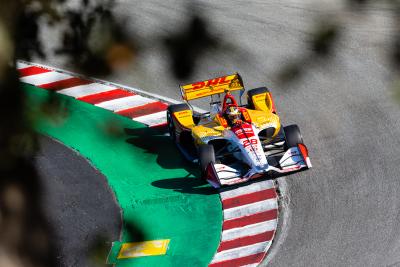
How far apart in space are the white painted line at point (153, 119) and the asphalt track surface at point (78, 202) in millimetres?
1478

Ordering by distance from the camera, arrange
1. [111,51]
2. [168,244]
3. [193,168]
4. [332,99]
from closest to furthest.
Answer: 1. [111,51]
2. [168,244]
3. [193,168]
4. [332,99]

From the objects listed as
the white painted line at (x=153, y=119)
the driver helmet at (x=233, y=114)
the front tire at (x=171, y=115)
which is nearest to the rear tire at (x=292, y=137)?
the driver helmet at (x=233, y=114)

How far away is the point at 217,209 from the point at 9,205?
805 cm

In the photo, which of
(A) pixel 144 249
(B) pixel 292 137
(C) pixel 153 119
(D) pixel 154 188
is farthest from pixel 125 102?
(A) pixel 144 249

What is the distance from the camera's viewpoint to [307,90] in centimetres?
1295

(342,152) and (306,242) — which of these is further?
(342,152)

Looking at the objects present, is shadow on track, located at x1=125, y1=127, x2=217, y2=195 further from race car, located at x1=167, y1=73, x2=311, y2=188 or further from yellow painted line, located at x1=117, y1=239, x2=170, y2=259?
yellow painted line, located at x1=117, y1=239, x2=170, y2=259

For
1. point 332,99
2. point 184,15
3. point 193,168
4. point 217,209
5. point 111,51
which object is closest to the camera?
point 111,51

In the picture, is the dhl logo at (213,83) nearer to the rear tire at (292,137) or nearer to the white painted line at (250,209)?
the rear tire at (292,137)

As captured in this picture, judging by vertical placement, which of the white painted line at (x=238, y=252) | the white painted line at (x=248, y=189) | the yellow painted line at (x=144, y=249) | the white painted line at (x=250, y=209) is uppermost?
the white painted line at (x=248, y=189)

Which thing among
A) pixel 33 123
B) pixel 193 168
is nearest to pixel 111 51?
pixel 33 123

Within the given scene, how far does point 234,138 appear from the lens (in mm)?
10484

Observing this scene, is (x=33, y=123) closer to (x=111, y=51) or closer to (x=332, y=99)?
(x=111, y=51)

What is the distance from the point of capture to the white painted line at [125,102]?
12.6m
